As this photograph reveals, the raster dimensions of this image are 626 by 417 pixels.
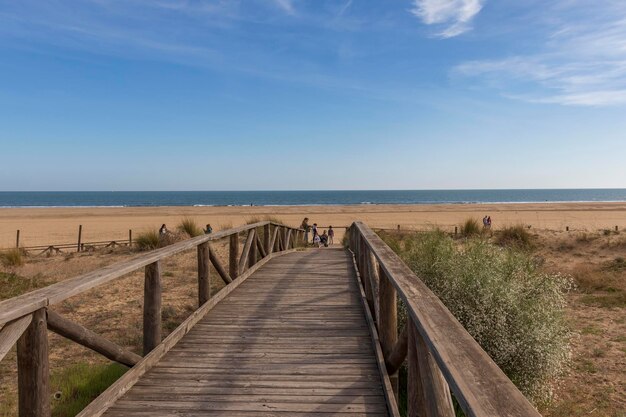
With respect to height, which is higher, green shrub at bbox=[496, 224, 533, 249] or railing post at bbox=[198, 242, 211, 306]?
railing post at bbox=[198, 242, 211, 306]

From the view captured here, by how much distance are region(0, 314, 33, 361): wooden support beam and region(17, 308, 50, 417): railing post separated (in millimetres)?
88

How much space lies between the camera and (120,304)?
346 inches

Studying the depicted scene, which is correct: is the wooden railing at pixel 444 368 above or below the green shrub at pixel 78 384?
above

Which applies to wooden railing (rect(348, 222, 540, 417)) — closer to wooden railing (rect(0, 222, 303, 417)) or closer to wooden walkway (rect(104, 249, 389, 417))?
wooden walkway (rect(104, 249, 389, 417))

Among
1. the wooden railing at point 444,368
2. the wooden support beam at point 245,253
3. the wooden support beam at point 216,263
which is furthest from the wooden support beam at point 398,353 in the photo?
the wooden support beam at point 245,253

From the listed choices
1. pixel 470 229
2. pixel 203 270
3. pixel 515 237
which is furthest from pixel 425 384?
pixel 470 229

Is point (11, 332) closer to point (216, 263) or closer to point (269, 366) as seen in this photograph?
point (269, 366)

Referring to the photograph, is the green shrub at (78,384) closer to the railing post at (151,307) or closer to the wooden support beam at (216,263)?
the railing post at (151,307)

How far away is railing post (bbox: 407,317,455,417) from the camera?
1964 mm

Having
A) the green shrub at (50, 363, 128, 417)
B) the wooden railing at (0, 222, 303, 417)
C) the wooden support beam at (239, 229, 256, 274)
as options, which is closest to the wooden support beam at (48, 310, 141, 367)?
the wooden railing at (0, 222, 303, 417)

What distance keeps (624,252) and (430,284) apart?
37.2 feet

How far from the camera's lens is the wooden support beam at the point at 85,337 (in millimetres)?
2570

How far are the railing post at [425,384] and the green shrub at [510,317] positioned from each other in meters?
3.33

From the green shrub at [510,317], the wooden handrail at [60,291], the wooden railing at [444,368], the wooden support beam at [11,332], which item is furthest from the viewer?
the green shrub at [510,317]
